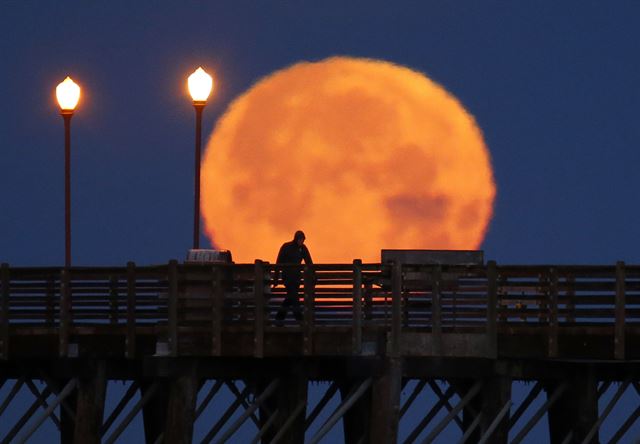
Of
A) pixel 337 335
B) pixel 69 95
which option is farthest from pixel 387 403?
pixel 69 95

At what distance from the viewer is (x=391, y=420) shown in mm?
A: 42688

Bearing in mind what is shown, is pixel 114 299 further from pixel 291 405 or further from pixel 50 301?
pixel 291 405

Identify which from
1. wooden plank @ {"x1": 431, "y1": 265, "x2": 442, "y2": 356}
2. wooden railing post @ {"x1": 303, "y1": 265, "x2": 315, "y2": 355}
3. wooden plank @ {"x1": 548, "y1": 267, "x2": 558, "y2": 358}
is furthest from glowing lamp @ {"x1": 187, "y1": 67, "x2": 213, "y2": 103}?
wooden plank @ {"x1": 548, "y1": 267, "x2": 558, "y2": 358}

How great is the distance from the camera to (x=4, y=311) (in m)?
47.1

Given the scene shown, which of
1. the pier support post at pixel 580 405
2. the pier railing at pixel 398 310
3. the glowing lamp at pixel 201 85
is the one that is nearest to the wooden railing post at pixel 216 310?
the pier railing at pixel 398 310

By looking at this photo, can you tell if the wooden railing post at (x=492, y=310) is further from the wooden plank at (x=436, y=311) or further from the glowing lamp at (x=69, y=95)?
the glowing lamp at (x=69, y=95)

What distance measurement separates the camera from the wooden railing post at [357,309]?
140ft

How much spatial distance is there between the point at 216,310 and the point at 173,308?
29.5 inches

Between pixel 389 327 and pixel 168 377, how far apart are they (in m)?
3.79

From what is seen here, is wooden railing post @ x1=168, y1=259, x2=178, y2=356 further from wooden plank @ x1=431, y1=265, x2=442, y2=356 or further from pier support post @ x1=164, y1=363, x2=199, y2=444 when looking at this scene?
wooden plank @ x1=431, y1=265, x2=442, y2=356

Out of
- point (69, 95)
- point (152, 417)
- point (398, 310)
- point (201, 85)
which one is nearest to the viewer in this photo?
point (398, 310)

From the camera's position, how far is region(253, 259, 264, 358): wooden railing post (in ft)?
142

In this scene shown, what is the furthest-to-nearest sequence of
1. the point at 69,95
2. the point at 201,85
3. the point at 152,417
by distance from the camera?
the point at 69,95 → the point at 152,417 → the point at 201,85

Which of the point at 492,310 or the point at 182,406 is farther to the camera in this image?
the point at 182,406
